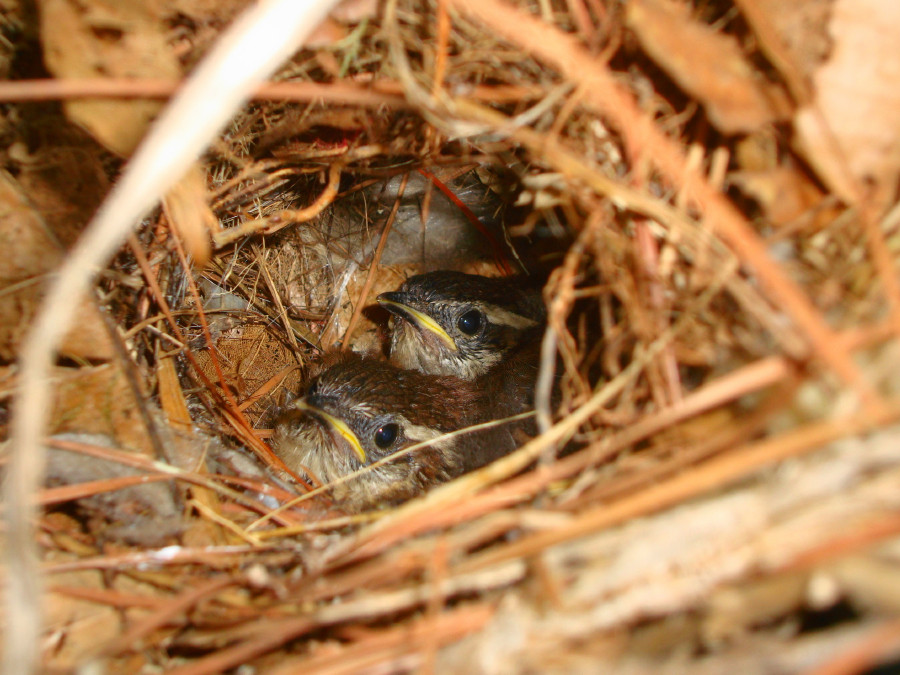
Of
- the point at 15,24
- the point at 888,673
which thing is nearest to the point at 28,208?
the point at 15,24

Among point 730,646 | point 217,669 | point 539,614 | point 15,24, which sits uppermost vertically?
point 15,24

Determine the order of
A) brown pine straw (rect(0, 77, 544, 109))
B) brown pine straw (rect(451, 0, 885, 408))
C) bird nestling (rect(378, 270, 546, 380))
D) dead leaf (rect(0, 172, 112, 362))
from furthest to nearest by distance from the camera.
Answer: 1. bird nestling (rect(378, 270, 546, 380))
2. dead leaf (rect(0, 172, 112, 362))
3. brown pine straw (rect(0, 77, 544, 109))
4. brown pine straw (rect(451, 0, 885, 408))

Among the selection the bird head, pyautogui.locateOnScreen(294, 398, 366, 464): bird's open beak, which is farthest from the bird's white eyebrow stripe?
pyautogui.locateOnScreen(294, 398, 366, 464): bird's open beak

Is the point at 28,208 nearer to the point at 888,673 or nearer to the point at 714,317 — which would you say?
the point at 714,317

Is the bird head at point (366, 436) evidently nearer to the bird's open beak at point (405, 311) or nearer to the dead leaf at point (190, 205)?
the bird's open beak at point (405, 311)

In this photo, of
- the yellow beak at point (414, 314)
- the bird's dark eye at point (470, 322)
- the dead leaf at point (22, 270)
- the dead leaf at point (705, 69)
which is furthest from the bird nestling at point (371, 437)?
the dead leaf at point (705, 69)

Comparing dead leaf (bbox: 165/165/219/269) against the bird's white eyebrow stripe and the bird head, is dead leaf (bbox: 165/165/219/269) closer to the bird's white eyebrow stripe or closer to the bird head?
the bird head

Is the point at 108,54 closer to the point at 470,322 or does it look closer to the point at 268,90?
the point at 268,90
